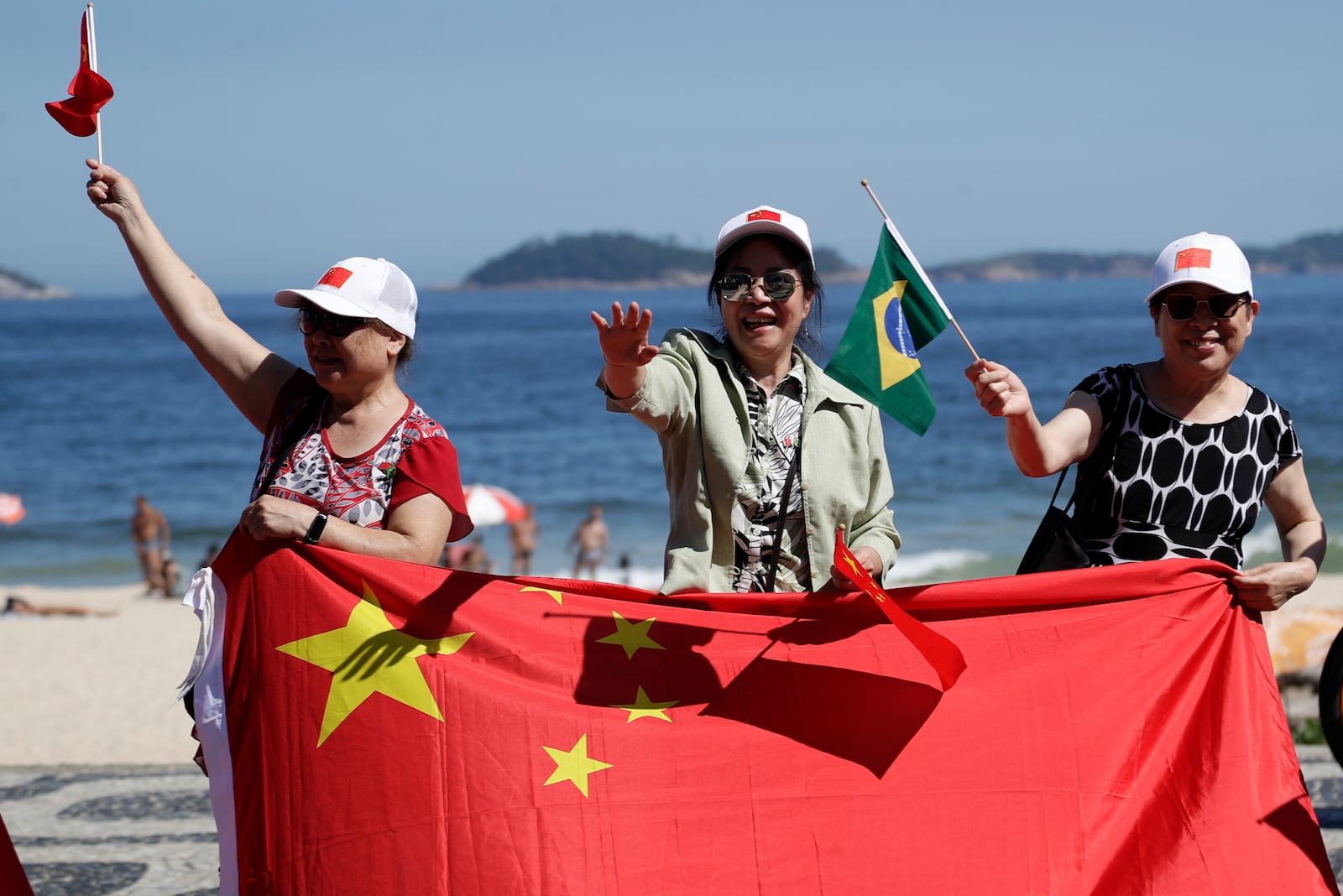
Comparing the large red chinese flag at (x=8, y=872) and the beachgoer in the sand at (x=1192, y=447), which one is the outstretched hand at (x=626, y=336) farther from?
the large red chinese flag at (x=8, y=872)

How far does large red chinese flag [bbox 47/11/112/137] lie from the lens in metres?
4.11

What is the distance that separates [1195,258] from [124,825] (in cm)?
527

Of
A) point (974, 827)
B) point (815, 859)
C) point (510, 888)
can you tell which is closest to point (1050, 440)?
point (974, 827)

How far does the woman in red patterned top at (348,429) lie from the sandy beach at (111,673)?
218 inches

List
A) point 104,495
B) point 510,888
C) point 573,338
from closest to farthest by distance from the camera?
1. point 510,888
2. point 104,495
3. point 573,338

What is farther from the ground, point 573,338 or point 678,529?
point 573,338

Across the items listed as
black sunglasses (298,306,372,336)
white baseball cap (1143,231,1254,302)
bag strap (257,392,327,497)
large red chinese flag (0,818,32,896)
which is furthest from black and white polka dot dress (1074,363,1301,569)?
large red chinese flag (0,818,32,896)

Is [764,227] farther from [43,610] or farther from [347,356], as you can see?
[43,610]

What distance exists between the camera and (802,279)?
13.6 feet

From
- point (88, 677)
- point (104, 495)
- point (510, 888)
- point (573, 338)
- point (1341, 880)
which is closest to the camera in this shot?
point (510, 888)

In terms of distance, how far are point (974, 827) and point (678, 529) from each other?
1165 mm

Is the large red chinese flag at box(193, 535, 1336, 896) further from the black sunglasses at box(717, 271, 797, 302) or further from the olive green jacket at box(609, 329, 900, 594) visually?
the black sunglasses at box(717, 271, 797, 302)

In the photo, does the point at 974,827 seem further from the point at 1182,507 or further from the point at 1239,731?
the point at 1182,507

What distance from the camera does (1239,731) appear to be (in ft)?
12.9
